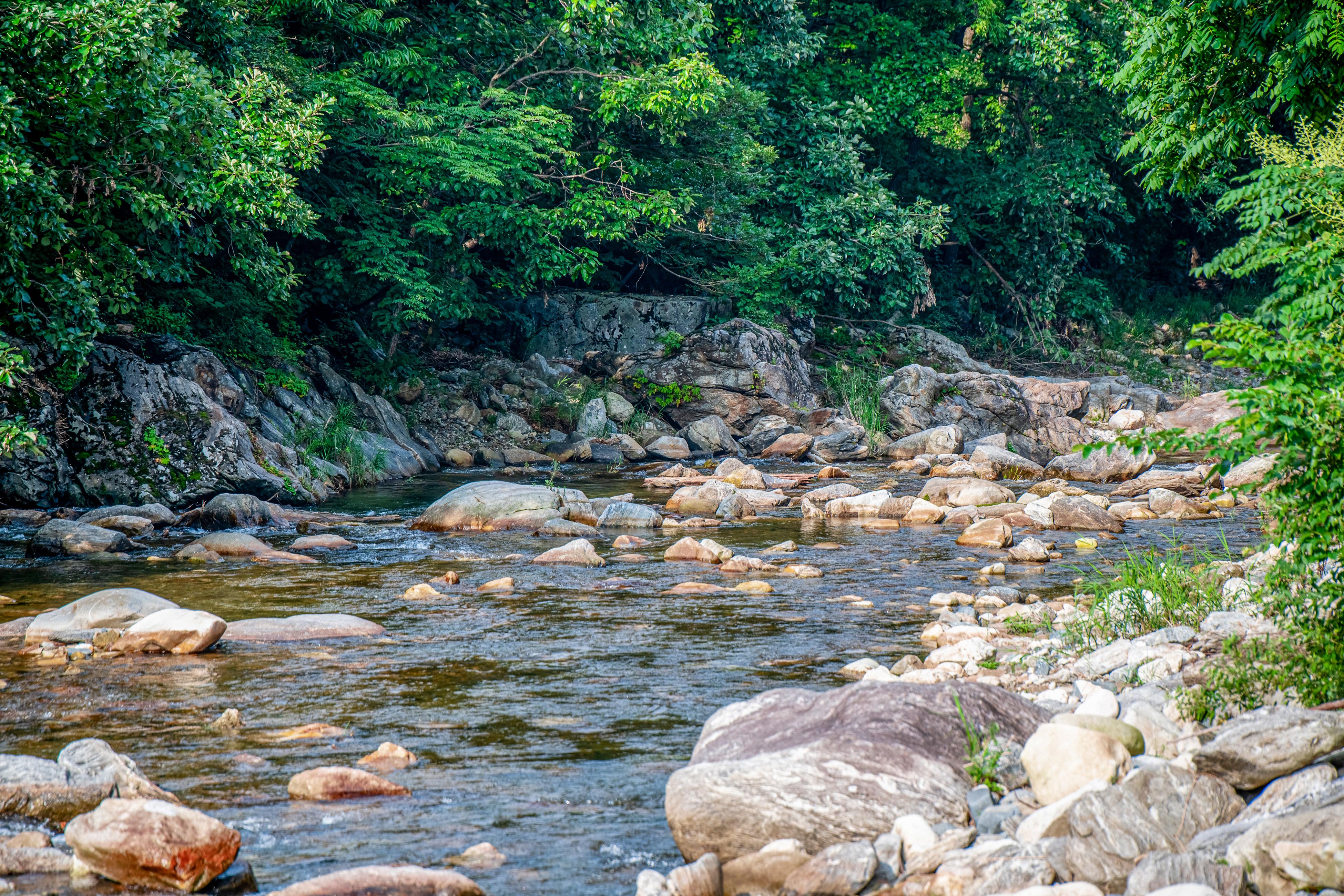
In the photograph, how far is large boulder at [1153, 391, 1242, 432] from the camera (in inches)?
744

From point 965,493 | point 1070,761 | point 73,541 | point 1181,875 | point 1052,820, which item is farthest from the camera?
point 965,493

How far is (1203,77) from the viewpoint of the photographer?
892 centimetres

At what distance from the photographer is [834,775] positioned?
12.5ft

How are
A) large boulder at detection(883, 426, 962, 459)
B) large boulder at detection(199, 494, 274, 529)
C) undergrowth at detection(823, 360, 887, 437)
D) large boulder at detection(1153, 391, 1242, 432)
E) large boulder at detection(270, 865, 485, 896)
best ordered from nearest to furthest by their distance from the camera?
large boulder at detection(270, 865, 485, 896) → large boulder at detection(199, 494, 274, 529) → large boulder at detection(1153, 391, 1242, 432) → large boulder at detection(883, 426, 962, 459) → undergrowth at detection(823, 360, 887, 437)

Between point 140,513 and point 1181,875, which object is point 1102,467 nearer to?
point 140,513

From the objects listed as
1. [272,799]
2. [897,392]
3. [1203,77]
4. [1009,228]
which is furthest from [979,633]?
[1009,228]

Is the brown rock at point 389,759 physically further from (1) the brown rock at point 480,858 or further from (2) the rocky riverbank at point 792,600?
Result: (1) the brown rock at point 480,858

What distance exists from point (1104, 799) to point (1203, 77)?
7.52 m

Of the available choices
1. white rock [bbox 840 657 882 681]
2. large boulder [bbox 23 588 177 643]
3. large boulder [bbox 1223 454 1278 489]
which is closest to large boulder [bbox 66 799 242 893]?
white rock [bbox 840 657 882 681]

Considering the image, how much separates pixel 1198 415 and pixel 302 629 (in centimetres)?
1735

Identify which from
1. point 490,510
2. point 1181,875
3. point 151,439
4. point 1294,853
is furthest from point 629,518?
point 1294,853

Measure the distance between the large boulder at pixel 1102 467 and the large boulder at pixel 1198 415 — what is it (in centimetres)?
269

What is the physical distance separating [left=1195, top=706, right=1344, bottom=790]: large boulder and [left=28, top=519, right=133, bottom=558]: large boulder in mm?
9687

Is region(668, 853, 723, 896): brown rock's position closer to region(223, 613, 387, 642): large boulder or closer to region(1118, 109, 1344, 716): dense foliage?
region(1118, 109, 1344, 716): dense foliage
